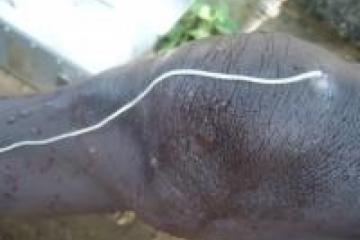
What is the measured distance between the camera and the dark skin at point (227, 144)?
4.30ft

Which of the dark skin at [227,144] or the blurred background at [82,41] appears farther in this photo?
the blurred background at [82,41]

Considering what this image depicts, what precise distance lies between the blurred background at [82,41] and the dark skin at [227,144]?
0.48 m

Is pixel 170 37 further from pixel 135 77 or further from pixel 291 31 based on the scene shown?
pixel 135 77

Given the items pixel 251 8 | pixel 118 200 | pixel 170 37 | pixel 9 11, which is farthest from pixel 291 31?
pixel 118 200

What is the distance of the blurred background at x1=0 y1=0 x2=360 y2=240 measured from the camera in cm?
207

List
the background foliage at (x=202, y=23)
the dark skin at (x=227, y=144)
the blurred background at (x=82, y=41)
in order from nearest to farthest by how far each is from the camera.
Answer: the dark skin at (x=227, y=144), the blurred background at (x=82, y=41), the background foliage at (x=202, y=23)

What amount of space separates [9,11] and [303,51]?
3.61 ft

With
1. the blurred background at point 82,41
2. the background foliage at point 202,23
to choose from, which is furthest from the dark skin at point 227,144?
the background foliage at point 202,23

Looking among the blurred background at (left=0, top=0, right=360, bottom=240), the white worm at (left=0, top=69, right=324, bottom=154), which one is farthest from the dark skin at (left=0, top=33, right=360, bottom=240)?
the blurred background at (left=0, top=0, right=360, bottom=240)

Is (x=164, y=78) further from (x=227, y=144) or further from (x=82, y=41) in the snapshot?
(x=82, y=41)

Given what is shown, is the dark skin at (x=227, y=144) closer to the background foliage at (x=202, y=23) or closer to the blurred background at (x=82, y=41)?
the blurred background at (x=82, y=41)

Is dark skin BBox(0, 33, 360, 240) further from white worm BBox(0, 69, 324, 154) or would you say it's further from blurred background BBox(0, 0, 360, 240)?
blurred background BBox(0, 0, 360, 240)

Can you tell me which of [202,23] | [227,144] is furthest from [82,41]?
[227,144]

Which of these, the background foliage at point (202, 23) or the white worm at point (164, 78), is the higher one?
the background foliage at point (202, 23)
